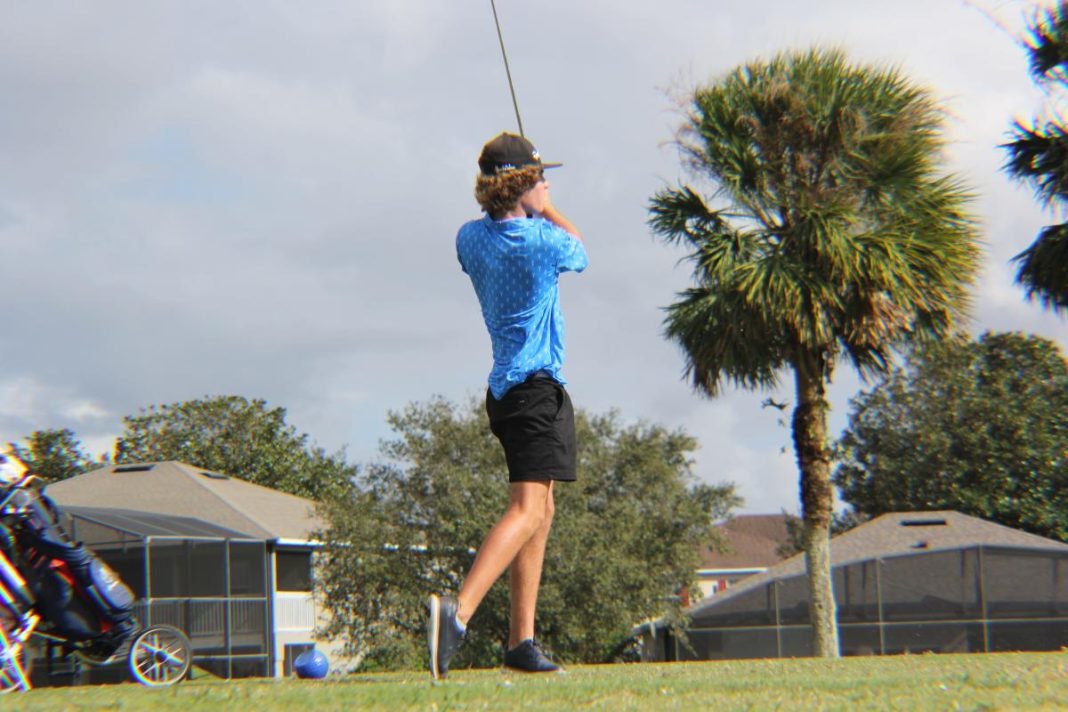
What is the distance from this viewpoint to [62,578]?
7.80m

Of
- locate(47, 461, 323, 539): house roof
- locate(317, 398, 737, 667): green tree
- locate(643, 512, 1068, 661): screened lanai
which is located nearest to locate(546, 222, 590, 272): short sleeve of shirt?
locate(317, 398, 737, 667): green tree

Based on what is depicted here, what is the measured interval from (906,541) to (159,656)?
81.1 ft

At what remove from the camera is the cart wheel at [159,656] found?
9086 mm

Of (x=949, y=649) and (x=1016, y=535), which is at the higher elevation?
(x=1016, y=535)

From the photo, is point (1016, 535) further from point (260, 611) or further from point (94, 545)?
point (94, 545)

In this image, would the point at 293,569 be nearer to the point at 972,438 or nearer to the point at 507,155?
the point at 972,438

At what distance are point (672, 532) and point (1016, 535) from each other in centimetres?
889

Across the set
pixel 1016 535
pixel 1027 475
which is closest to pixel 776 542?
pixel 1027 475

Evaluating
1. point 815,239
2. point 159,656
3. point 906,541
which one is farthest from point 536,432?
point 906,541

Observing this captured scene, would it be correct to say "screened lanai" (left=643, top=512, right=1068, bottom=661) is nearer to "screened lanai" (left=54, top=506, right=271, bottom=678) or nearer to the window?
"screened lanai" (left=54, top=506, right=271, bottom=678)

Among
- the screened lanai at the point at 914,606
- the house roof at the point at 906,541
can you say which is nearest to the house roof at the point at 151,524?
the screened lanai at the point at 914,606

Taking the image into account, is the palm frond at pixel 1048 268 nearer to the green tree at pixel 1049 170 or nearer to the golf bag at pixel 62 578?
the green tree at pixel 1049 170

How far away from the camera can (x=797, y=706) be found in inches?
134

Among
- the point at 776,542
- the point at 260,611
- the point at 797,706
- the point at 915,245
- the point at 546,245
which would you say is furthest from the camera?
the point at 776,542
